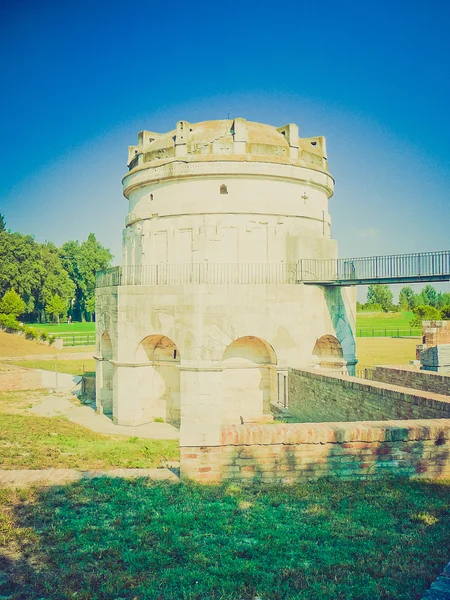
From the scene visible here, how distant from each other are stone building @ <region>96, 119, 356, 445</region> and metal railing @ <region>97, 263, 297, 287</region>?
2.2 inches

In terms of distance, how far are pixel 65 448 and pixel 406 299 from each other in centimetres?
12714

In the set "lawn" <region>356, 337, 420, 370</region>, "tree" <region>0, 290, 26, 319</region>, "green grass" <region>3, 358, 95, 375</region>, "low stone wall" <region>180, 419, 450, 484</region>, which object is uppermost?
"tree" <region>0, 290, 26, 319</region>

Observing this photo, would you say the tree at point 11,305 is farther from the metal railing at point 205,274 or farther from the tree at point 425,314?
the tree at point 425,314

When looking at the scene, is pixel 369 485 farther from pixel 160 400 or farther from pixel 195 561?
pixel 160 400

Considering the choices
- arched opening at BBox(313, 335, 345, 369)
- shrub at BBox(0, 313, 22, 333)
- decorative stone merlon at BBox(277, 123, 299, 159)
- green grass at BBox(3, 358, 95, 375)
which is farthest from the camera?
shrub at BBox(0, 313, 22, 333)

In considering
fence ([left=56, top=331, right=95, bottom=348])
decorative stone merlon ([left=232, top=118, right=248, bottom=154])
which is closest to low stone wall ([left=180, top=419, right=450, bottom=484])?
decorative stone merlon ([left=232, top=118, right=248, bottom=154])

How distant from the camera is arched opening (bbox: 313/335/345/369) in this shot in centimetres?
2053

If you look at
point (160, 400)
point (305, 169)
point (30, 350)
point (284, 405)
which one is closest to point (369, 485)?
point (284, 405)

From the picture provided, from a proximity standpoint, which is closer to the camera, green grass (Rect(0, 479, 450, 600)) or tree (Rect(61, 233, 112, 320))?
green grass (Rect(0, 479, 450, 600))

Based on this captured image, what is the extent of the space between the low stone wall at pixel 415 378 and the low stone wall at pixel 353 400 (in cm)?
230

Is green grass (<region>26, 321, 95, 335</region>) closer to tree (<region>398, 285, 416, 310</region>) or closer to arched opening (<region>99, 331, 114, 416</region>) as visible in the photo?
arched opening (<region>99, 331, 114, 416</region>)

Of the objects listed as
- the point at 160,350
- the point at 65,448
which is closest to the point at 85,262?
the point at 160,350

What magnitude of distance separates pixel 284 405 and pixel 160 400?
17.0 ft

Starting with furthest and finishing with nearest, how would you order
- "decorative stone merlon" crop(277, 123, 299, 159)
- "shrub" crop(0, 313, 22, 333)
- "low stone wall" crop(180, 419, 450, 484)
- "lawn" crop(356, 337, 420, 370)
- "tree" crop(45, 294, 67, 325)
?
"tree" crop(45, 294, 67, 325)
"shrub" crop(0, 313, 22, 333)
"lawn" crop(356, 337, 420, 370)
"decorative stone merlon" crop(277, 123, 299, 159)
"low stone wall" crop(180, 419, 450, 484)
